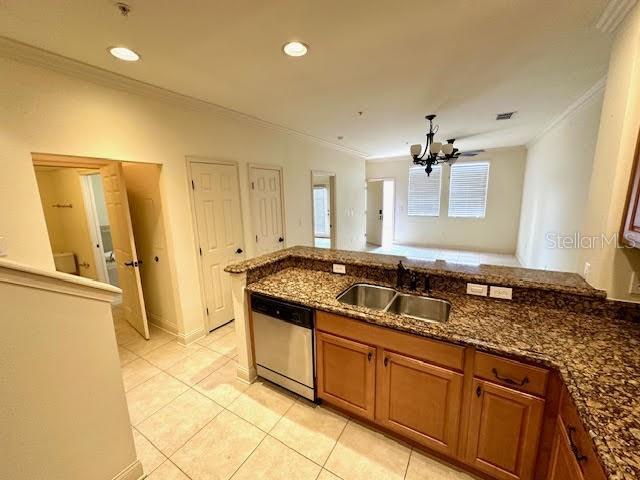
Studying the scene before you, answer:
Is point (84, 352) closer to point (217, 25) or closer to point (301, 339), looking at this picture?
point (301, 339)

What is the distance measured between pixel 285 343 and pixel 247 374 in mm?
598

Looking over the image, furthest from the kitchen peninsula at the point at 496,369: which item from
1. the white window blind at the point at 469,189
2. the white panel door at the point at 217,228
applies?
the white window blind at the point at 469,189

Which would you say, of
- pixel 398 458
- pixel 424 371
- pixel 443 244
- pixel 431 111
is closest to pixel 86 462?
pixel 398 458

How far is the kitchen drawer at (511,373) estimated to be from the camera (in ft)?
3.73

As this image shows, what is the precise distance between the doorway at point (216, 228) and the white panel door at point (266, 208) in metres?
0.29

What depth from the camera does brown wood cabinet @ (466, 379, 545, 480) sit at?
1186mm

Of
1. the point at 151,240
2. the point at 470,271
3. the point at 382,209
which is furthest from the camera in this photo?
the point at 382,209

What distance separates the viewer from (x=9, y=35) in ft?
5.16

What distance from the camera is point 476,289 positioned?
1.74m

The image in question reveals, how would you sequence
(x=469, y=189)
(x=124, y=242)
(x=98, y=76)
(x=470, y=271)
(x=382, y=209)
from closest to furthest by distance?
(x=470, y=271), (x=98, y=76), (x=124, y=242), (x=469, y=189), (x=382, y=209)

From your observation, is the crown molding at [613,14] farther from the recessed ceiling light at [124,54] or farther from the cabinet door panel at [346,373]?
the recessed ceiling light at [124,54]

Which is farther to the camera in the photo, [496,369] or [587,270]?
[587,270]

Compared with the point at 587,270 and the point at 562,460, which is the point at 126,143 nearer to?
Answer: the point at 562,460

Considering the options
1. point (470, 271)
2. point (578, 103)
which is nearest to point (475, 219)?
point (578, 103)
